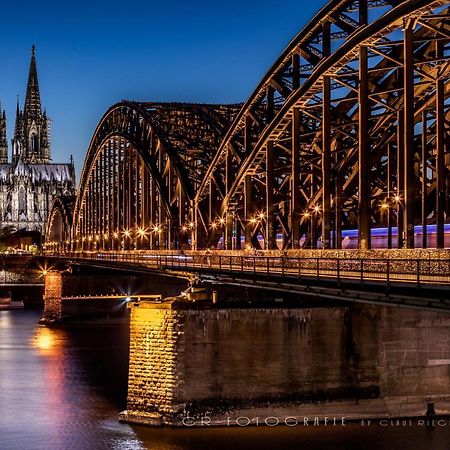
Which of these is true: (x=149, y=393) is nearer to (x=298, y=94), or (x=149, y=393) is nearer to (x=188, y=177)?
(x=298, y=94)

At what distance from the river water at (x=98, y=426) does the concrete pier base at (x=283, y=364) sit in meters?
1.07

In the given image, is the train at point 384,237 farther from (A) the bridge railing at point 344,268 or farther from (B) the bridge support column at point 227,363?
(B) the bridge support column at point 227,363

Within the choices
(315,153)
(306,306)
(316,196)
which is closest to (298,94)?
(316,196)

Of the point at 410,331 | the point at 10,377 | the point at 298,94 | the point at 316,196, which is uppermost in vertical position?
the point at 298,94

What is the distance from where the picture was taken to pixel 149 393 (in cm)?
4512

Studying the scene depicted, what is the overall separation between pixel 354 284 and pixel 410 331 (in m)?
9.82

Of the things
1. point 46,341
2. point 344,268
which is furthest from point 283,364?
point 46,341

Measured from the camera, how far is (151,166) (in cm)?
10744

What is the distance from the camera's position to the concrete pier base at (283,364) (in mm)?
43750

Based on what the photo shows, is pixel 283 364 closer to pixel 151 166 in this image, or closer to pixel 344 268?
pixel 344 268

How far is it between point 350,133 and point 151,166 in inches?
1796

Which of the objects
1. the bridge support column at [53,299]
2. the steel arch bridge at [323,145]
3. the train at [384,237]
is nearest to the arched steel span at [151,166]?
the steel arch bridge at [323,145]

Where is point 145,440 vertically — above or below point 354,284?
below

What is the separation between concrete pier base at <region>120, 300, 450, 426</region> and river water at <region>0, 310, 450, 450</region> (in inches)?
42.0
